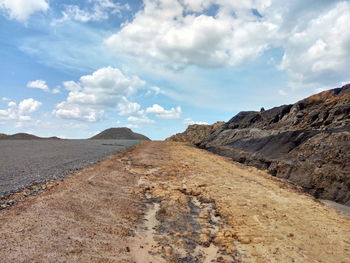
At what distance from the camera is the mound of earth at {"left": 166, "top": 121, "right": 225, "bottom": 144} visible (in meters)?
77.5

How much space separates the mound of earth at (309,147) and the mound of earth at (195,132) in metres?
33.7

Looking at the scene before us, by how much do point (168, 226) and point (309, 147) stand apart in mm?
15819

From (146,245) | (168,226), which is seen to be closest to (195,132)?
(168,226)

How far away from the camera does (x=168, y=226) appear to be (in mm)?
9969

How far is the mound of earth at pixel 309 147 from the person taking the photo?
16750mm

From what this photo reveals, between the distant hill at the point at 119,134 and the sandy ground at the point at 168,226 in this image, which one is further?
the distant hill at the point at 119,134

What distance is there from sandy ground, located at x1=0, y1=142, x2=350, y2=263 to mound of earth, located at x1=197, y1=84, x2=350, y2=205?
299 cm

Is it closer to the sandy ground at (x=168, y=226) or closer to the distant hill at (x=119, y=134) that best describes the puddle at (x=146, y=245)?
the sandy ground at (x=168, y=226)

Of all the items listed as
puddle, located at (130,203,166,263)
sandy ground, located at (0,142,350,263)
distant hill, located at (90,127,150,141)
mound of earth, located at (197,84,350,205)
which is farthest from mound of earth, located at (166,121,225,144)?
puddle, located at (130,203,166,263)

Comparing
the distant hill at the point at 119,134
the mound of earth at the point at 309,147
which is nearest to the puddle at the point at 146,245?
the mound of earth at the point at 309,147

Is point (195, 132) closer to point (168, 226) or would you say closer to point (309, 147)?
point (309, 147)

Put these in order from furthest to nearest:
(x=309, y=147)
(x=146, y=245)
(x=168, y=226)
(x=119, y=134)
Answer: (x=119, y=134)
(x=309, y=147)
(x=168, y=226)
(x=146, y=245)

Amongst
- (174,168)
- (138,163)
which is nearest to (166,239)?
(174,168)

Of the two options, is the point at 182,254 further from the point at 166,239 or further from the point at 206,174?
the point at 206,174
